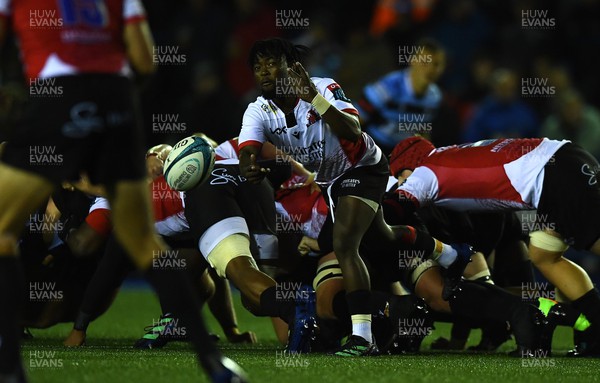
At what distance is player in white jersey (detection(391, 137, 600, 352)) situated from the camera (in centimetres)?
654

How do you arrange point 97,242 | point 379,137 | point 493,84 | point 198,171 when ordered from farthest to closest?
point 493,84 → point 379,137 → point 97,242 → point 198,171

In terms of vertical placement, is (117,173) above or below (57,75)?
below

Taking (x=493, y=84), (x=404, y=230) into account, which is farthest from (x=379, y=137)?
(x=404, y=230)

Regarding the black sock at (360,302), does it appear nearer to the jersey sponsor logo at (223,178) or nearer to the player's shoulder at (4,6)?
the jersey sponsor logo at (223,178)

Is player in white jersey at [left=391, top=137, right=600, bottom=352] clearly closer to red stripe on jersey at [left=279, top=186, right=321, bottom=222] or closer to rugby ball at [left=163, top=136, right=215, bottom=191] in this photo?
red stripe on jersey at [left=279, top=186, right=321, bottom=222]

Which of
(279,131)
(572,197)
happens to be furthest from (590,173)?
(279,131)

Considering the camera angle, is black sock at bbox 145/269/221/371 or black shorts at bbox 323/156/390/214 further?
black shorts at bbox 323/156/390/214

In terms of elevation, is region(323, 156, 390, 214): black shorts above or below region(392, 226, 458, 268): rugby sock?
above

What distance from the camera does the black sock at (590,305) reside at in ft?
21.6

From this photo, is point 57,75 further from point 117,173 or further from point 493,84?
point 493,84

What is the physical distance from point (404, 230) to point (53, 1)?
3.24m

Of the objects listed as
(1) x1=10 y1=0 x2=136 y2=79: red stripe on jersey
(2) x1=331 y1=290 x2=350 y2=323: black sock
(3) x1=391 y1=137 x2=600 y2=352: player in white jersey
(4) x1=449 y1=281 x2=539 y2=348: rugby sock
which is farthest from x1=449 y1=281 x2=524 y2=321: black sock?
(1) x1=10 y1=0 x2=136 y2=79: red stripe on jersey

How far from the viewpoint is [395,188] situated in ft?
24.3

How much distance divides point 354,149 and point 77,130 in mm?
2659
